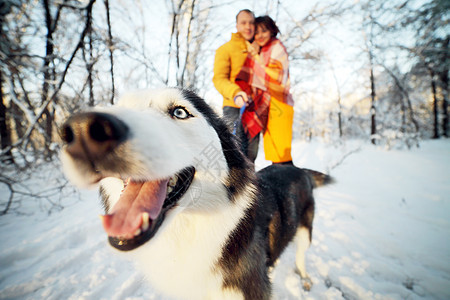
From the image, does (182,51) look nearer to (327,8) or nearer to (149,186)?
(327,8)

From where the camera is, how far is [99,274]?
72.9 inches

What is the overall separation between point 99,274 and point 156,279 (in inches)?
43.0

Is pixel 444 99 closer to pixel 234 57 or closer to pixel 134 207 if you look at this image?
pixel 234 57

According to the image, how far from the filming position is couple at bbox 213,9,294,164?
2.64 m

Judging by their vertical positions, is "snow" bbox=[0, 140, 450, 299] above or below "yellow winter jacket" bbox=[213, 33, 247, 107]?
below

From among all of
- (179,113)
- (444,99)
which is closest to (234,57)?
(179,113)

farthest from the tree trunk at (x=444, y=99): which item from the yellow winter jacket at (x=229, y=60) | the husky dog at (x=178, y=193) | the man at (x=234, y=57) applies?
the husky dog at (x=178, y=193)

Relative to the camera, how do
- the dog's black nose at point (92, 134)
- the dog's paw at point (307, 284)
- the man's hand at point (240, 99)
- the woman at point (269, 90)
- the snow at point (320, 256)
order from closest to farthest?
the dog's black nose at point (92, 134) → the snow at point (320, 256) → the dog's paw at point (307, 284) → the man's hand at point (240, 99) → the woman at point (269, 90)

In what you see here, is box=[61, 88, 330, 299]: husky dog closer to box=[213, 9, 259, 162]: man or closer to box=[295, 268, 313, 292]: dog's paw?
box=[295, 268, 313, 292]: dog's paw

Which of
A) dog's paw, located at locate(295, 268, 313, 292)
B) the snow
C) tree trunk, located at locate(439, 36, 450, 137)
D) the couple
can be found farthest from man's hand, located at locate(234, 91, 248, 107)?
tree trunk, located at locate(439, 36, 450, 137)

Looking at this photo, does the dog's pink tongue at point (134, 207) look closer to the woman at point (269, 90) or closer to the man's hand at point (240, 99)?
the man's hand at point (240, 99)

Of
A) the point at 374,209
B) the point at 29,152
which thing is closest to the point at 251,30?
the point at 374,209

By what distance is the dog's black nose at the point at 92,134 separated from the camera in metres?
0.66

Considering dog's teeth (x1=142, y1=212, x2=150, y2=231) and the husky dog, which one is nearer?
the husky dog
